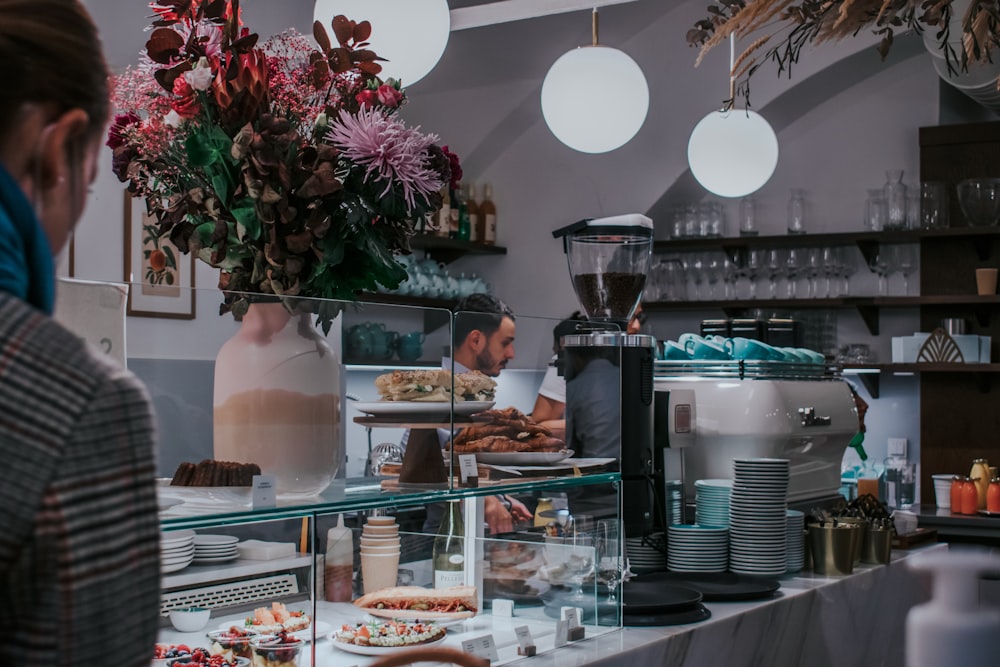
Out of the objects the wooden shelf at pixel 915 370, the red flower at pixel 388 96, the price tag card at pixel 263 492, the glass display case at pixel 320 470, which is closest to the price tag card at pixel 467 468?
the glass display case at pixel 320 470

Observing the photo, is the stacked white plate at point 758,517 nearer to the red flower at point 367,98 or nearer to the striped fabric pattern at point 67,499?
the red flower at point 367,98

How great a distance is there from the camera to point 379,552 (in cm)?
167

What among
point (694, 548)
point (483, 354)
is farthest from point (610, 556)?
point (694, 548)

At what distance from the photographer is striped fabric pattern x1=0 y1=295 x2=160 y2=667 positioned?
1.77ft

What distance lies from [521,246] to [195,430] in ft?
17.0

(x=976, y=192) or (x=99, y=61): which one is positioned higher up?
(x=976, y=192)

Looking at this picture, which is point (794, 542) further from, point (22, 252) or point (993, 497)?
point (993, 497)

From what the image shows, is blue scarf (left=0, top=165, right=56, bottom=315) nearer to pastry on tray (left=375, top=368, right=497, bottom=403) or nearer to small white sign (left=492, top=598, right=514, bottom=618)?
pastry on tray (left=375, top=368, right=497, bottom=403)

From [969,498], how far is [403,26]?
4176 mm

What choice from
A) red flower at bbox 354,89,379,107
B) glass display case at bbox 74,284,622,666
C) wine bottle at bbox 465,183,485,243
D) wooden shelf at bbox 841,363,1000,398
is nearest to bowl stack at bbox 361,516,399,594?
glass display case at bbox 74,284,622,666

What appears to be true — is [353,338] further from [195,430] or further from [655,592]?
[655,592]

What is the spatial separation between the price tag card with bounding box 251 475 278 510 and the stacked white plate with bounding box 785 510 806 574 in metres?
1.76

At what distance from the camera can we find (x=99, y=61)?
Result: 0.64 m

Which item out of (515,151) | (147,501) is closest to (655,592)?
(147,501)
